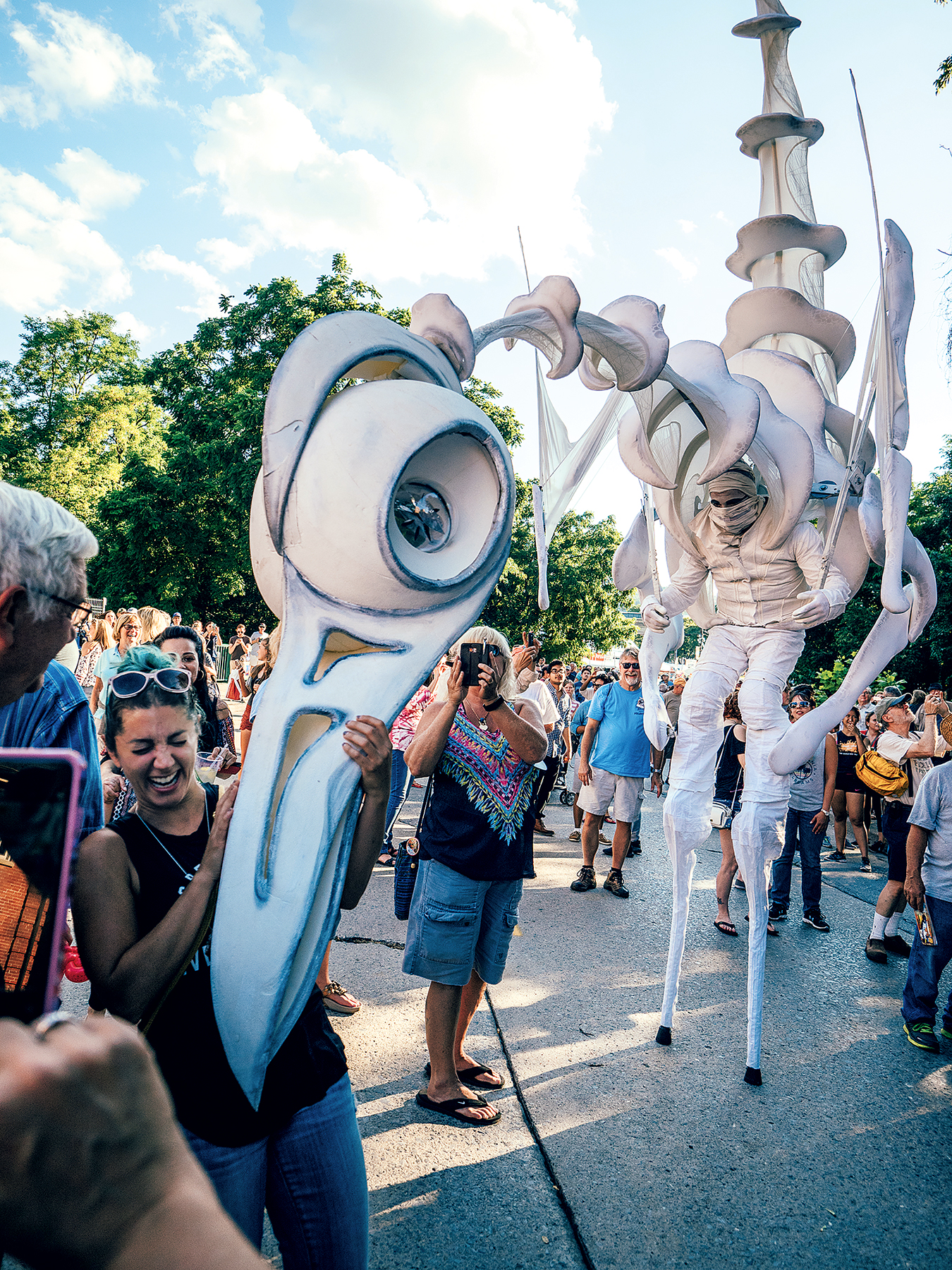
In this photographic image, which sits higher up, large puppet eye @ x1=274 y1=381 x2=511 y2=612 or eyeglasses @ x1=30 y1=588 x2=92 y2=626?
large puppet eye @ x1=274 y1=381 x2=511 y2=612

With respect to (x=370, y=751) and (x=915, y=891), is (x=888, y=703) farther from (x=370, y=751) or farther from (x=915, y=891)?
(x=370, y=751)

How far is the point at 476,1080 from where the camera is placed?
9.41 feet

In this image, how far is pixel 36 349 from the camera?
25.7m

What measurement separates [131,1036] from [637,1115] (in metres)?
2.73

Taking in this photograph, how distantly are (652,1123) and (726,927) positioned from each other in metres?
2.35

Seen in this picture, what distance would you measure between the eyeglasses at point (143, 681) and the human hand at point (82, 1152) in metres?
1.02

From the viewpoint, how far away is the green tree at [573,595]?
72.4 ft

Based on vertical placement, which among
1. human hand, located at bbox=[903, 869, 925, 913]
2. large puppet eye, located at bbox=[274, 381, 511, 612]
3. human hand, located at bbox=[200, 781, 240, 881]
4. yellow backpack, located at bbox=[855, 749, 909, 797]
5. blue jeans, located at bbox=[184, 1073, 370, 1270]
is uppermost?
large puppet eye, located at bbox=[274, 381, 511, 612]

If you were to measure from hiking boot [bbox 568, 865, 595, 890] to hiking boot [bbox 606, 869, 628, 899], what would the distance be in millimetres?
115

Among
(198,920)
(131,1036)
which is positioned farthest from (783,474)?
(131,1036)

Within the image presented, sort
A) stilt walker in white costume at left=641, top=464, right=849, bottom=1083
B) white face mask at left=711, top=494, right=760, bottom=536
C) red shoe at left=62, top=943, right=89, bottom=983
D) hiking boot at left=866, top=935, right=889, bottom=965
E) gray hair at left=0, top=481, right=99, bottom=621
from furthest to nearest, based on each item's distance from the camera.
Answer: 1. hiking boot at left=866, top=935, right=889, bottom=965
2. white face mask at left=711, top=494, right=760, bottom=536
3. stilt walker in white costume at left=641, top=464, right=849, bottom=1083
4. red shoe at left=62, top=943, right=89, bottom=983
5. gray hair at left=0, top=481, right=99, bottom=621

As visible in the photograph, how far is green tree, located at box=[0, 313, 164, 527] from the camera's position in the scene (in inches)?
946

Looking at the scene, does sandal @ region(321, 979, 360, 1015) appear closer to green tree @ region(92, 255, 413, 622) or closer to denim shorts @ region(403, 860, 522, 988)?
denim shorts @ region(403, 860, 522, 988)

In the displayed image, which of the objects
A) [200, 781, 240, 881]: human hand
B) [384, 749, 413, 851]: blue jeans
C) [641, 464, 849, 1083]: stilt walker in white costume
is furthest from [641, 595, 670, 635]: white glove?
[200, 781, 240, 881]: human hand
